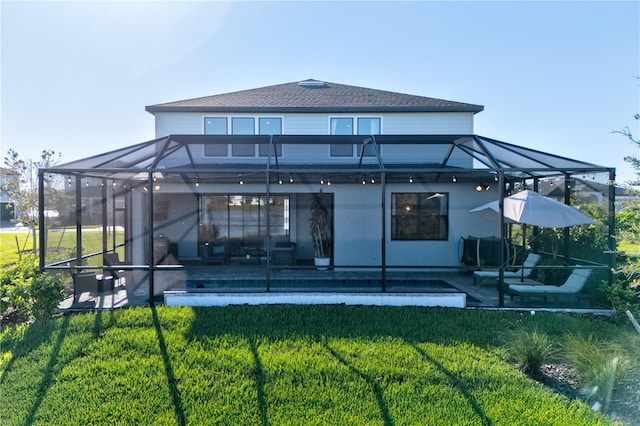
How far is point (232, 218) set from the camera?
12992 mm

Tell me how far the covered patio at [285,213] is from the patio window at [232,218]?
0.12 ft

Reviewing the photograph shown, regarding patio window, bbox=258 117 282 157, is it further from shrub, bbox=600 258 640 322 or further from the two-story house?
shrub, bbox=600 258 640 322

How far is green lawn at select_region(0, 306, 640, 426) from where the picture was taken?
3.80 m

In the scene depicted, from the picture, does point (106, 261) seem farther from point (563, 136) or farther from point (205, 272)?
point (563, 136)

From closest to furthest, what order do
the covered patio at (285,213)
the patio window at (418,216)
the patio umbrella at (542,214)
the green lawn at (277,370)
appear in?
the green lawn at (277,370), the patio umbrella at (542,214), the covered patio at (285,213), the patio window at (418,216)

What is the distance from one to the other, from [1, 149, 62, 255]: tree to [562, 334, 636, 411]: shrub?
1698 cm

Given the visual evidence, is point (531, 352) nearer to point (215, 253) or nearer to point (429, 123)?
point (429, 123)

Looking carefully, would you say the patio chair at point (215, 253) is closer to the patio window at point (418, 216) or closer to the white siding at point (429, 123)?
the patio window at point (418, 216)

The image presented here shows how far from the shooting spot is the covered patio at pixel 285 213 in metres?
8.32

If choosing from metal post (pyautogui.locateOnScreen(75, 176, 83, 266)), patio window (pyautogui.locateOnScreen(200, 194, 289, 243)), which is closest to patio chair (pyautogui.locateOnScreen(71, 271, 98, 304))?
metal post (pyautogui.locateOnScreen(75, 176, 83, 266))

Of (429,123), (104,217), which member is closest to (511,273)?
(429,123)

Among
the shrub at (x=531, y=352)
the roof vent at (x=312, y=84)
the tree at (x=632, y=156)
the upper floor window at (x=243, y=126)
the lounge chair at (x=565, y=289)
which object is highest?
the roof vent at (x=312, y=84)

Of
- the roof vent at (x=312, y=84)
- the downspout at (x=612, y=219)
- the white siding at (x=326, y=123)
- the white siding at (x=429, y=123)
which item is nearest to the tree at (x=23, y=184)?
the white siding at (x=326, y=123)

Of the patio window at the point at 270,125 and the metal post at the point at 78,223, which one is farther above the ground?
the patio window at the point at 270,125
